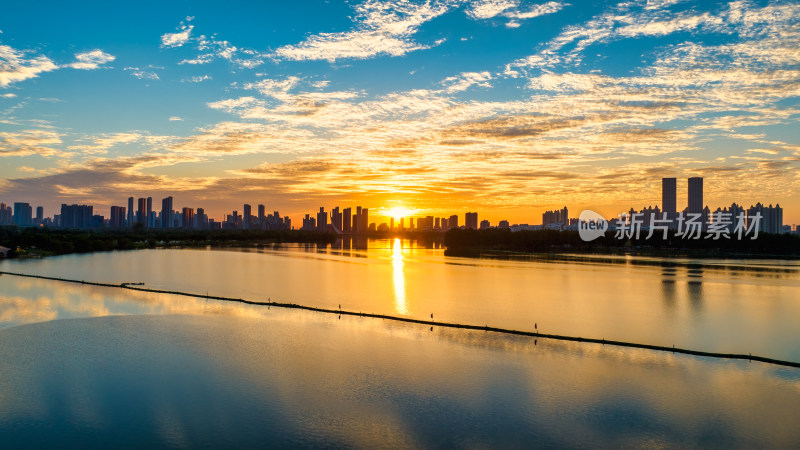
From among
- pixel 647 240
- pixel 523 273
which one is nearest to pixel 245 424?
pixel 523 273

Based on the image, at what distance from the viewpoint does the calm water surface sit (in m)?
11.8

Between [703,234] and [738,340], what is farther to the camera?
[703,234]

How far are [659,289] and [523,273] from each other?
1392cm

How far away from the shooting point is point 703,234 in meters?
85.5

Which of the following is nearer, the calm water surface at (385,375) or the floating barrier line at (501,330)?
the calm water surface at (385,375)

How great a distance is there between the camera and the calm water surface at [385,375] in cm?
1181

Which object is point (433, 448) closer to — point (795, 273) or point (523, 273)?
point (523, 273)

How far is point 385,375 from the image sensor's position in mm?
15867

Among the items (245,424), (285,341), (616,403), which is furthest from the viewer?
(285,341)

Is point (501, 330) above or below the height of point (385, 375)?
above

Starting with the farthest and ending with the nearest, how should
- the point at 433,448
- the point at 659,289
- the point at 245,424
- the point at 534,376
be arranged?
the point at 659,289 → the point at 534,376 → the point at 245,424 → the point at 433,448

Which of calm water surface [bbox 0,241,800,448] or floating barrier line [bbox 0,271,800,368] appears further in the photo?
floating barrier line [bbox 0,271,800,368]

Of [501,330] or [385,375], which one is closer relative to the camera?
[385,375]

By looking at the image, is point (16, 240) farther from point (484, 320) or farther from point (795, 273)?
point (795, 273)
